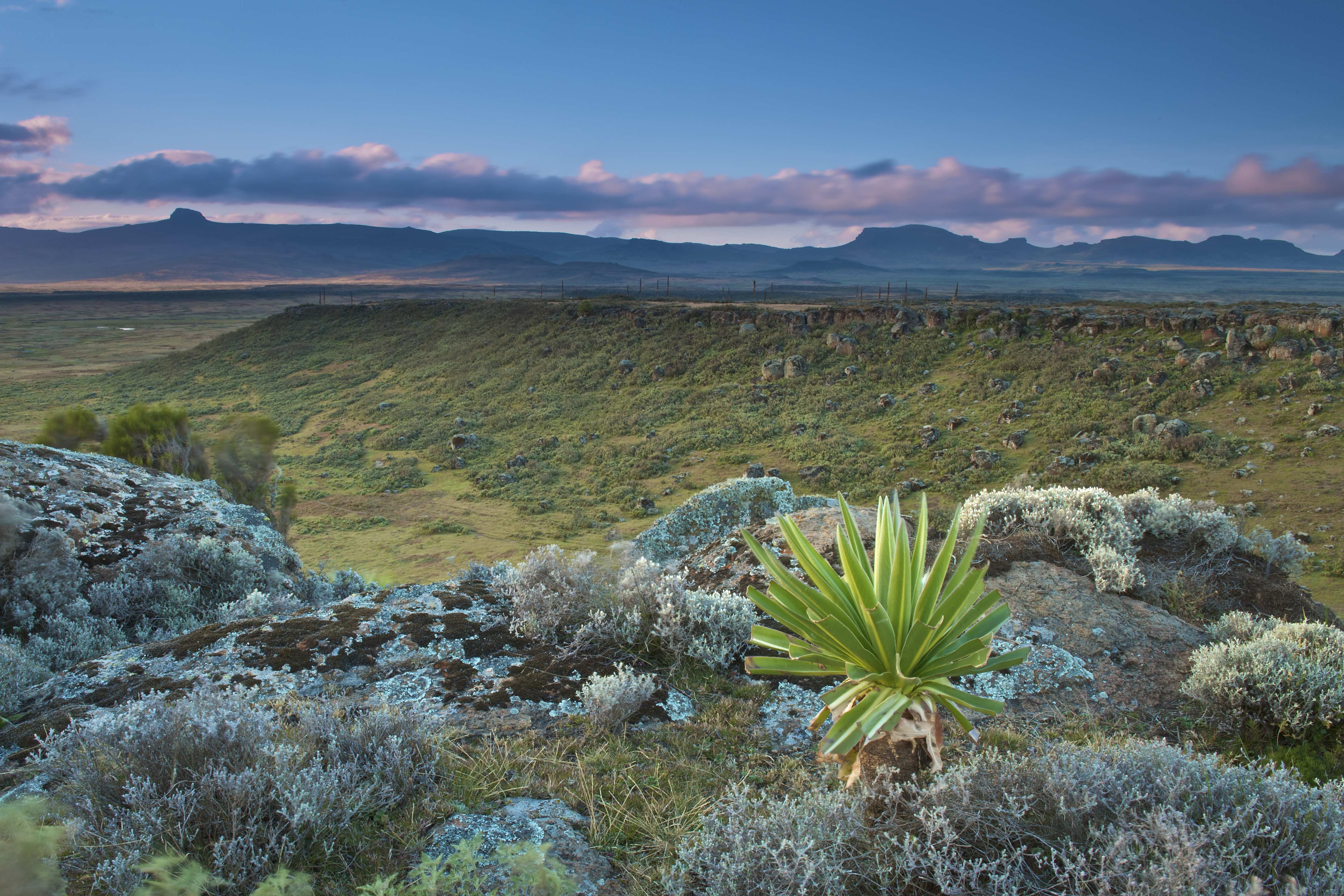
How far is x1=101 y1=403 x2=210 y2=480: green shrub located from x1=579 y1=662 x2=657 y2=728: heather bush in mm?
11396

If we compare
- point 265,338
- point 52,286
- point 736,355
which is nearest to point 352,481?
point 736,355

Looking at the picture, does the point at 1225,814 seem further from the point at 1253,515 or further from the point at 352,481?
the point at 352,481

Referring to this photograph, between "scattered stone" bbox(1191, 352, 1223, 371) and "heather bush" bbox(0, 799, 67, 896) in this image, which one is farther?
"scattered stone" bbox(1191, 352, 1223, 371)

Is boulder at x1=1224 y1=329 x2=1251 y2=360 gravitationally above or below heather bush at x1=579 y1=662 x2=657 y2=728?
above

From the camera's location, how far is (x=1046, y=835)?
237 centimetres

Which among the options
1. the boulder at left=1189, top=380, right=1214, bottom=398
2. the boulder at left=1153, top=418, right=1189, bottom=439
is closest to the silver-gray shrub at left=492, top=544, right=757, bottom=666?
the boulder at left=1153, top=418, right=1189, bottom=439

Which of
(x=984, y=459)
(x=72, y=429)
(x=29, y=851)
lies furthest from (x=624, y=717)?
(x=984, y=459)

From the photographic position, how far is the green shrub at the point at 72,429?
39.6 ft

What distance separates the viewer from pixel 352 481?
24578mm

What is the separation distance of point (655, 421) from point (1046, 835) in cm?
2790

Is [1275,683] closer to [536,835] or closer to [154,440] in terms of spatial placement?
[536,835]

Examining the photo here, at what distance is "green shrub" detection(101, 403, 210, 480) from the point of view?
11773 mm

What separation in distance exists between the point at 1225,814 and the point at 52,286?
264587 millimetres

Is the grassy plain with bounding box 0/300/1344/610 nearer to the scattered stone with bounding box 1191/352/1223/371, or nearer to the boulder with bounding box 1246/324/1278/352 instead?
the scattered stone with bounding box 1191/352/1223/371
